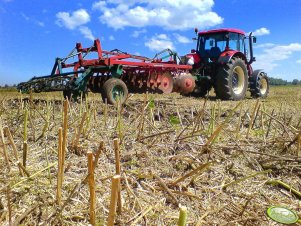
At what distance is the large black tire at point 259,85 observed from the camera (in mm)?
9274

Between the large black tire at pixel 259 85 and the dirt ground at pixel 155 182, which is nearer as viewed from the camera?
the dirt ground at pixel 155 182

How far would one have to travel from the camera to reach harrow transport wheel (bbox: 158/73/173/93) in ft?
23.6

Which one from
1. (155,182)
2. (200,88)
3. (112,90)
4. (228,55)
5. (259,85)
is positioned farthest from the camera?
(259,85)

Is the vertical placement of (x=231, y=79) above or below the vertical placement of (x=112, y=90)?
above

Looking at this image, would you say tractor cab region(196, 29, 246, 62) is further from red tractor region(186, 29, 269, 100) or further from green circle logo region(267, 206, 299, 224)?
green circle logo region(267, 206, 299, 224)

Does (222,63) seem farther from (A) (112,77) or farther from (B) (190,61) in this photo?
(A) (112,77)

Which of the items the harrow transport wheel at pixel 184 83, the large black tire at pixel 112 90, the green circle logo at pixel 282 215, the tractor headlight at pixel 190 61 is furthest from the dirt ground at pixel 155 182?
the tractor headlight at pixel 190 61

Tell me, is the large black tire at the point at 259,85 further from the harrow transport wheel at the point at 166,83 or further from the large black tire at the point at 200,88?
the harrow transport wheel at the point at 166,83

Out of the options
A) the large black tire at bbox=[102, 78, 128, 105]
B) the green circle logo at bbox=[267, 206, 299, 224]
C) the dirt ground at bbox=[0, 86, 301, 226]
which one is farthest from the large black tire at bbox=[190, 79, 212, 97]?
the green circle logo at bbox=[267, 206, 299, 224]

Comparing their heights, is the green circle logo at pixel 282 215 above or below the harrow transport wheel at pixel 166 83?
below

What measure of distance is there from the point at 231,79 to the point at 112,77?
10.8 ft

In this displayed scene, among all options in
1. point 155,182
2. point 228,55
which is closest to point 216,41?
point 228,55


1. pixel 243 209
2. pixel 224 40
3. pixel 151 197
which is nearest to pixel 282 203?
pixel 243 209

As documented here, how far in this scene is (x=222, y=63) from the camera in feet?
26.1
